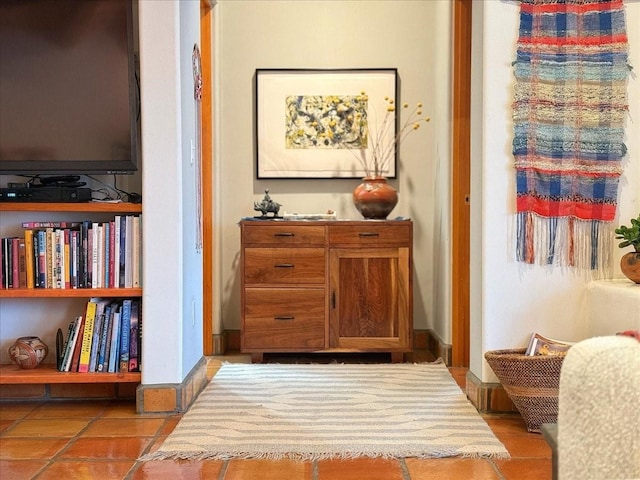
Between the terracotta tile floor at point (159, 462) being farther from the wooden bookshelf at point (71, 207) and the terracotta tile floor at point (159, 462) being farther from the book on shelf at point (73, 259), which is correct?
the wooden bookshelf at point (71, 207)

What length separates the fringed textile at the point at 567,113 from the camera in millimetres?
2529

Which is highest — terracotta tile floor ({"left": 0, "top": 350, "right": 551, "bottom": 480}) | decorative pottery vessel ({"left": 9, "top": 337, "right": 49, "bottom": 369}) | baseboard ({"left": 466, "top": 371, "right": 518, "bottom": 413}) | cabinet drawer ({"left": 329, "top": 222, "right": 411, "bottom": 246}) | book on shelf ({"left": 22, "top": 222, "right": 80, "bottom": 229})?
book on shelf ({"left": 22, "top": 222, "right": 80, "bottom": 229})

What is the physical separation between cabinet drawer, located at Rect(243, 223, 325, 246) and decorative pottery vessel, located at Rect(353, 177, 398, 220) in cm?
32

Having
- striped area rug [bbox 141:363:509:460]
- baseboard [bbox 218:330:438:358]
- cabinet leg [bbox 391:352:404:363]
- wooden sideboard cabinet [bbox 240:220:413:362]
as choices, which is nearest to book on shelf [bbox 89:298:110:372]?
striped area rug [bbox 141:363:509:460]

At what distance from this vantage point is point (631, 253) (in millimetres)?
2404

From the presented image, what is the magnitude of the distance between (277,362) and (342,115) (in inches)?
62.5

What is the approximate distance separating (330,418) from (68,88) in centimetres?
168

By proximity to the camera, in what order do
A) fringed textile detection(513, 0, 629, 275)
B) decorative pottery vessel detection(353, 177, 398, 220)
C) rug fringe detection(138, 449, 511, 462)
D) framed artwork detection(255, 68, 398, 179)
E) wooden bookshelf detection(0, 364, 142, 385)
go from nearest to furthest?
rug fringe detection(138, 449, 511, 462), fringed textile detection(513, 0, 629, 275), wooden bookshelf detection(0, 364, 142, 385), decorative pottery vessel detection(353, 177, 398, 220), framed artwork detection(255, 68, 398, 179)

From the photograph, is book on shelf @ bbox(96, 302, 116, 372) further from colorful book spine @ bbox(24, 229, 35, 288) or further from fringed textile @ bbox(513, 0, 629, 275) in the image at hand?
fringed textile @ bbox(513, 0, 629, 275)

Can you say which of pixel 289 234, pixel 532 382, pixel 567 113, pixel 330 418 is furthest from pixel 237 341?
pixel 567 113

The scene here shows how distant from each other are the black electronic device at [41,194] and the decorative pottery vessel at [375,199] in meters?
1.67

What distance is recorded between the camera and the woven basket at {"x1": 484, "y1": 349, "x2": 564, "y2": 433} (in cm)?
227

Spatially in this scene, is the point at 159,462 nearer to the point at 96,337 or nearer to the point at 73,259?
the point at 96,337

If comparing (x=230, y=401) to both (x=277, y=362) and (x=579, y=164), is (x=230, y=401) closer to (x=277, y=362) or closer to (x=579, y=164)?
(x=277, y=362)
